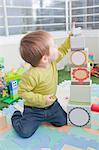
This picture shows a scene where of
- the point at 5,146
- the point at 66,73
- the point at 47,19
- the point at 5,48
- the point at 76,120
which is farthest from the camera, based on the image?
the point at 47,19

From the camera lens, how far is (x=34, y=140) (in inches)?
36.9

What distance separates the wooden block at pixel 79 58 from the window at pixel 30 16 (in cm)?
96

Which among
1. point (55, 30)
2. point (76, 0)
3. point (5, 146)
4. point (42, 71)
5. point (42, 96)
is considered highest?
point (76, 0)

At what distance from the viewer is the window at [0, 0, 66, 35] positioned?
1.78m

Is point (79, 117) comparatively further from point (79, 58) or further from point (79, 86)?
point (79, 58)

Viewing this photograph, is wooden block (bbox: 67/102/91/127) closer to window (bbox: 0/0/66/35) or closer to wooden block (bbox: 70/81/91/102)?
wooden block (bbox: 70/81/91/102)

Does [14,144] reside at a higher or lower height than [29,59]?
lower

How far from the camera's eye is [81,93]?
3.28ft

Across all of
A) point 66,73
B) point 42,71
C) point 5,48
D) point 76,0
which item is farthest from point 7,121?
point 76,0

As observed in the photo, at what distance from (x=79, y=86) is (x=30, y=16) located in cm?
122

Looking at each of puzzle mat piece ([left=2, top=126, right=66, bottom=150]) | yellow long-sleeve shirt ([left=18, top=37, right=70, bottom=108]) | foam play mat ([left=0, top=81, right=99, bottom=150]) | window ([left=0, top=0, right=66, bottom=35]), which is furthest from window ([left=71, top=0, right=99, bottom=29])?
puzzle mat piece ([left=2, top=126, right=66, bottom=150])

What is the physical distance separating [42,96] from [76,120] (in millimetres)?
228

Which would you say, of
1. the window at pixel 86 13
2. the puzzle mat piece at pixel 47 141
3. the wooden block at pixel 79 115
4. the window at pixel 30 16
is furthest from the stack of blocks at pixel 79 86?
the window at pixel 86 13

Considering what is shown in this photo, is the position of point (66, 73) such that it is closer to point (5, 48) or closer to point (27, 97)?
point (5, 48)
